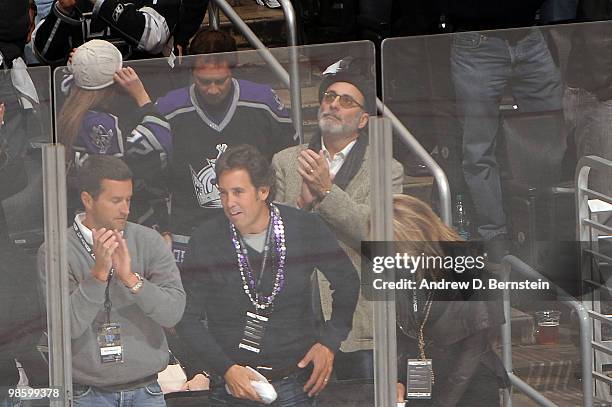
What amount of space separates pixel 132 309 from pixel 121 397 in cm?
35

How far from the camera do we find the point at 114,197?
14.8 ft

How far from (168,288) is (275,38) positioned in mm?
3229

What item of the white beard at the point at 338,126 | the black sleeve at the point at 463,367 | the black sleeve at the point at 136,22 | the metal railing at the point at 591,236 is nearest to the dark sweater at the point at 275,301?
the white beard at the point at 338,126

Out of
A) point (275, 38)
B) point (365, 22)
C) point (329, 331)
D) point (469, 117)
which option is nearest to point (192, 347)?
point (329, 331)

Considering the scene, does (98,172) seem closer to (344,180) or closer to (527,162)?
(344,180)

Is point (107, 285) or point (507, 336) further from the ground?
point (107, 285)

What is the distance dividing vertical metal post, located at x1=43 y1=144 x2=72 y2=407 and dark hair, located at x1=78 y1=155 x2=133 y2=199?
0.09 m

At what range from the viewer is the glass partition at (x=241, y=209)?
14.3 ft

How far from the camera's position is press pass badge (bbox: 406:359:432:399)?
4305 mm

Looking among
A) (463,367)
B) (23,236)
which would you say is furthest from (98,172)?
(463,367)

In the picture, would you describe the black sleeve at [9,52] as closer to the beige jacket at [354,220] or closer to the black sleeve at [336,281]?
the beige jacket at [354,220]

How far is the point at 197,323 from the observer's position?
4.45 meters

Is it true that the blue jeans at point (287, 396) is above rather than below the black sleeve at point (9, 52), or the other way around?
below

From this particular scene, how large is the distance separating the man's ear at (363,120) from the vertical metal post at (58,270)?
47.5 inches
